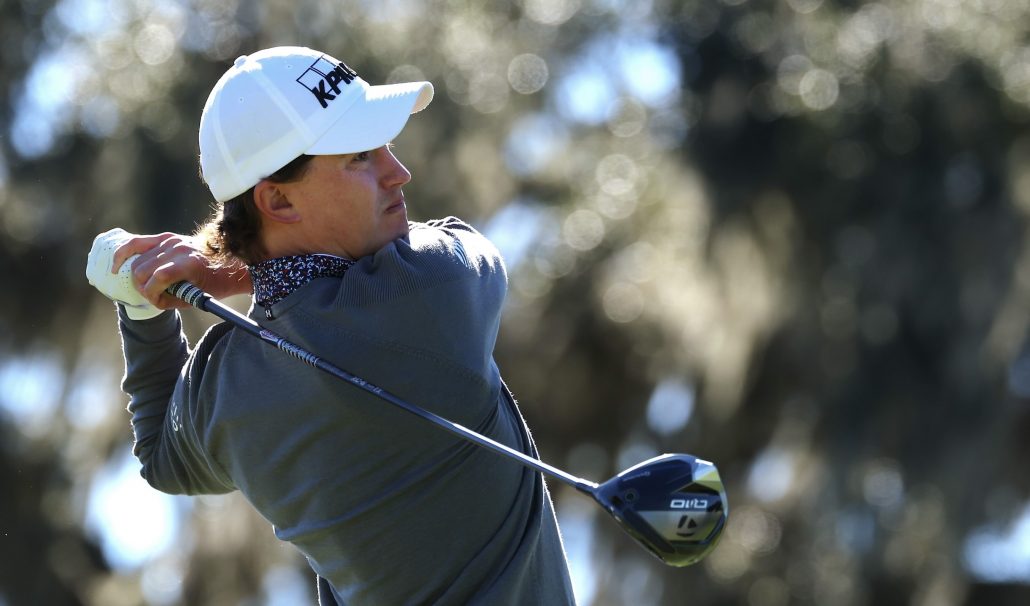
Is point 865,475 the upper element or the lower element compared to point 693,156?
lower

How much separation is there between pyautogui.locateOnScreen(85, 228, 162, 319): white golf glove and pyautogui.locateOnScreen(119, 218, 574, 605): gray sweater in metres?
0.15

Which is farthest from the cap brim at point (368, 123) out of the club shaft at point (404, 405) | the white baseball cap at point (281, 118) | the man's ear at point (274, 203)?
the club shaft at point (404, 405)

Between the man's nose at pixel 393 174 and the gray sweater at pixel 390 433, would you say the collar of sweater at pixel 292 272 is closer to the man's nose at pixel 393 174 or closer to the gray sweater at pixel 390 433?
the gray sweater at pixel 390 433

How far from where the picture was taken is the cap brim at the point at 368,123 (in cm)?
313

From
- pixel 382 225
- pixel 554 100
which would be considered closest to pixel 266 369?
pixel 382 225

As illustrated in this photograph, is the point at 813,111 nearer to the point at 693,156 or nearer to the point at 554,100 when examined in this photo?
the point at 693,156

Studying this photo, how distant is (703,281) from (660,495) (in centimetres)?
864

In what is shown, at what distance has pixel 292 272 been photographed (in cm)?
312

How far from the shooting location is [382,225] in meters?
3.18

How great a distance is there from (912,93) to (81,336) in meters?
5.62

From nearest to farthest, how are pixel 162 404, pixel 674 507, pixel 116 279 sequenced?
pixel 674 507 → pixel 116 279 → pixel 162 404

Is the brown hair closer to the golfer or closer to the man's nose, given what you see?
the golfer

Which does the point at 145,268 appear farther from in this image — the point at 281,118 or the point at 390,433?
the point at 390,433

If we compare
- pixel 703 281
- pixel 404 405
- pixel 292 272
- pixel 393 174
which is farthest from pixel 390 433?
pixel 703 281
